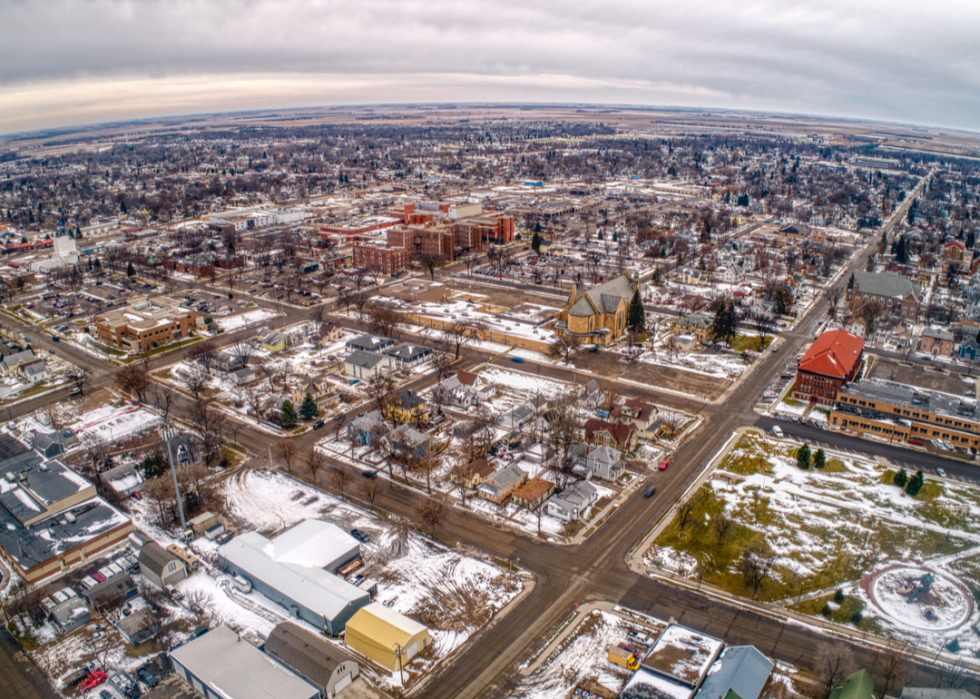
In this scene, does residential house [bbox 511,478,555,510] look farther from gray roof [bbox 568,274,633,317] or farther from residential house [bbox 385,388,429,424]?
gray roof [bbox 568,274,633,317]

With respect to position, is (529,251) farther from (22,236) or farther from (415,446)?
(22,236)

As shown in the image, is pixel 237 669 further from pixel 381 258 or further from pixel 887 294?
pixel 887 294

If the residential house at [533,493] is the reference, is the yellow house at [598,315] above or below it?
above

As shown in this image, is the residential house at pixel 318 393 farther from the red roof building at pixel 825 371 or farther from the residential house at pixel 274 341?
the red roof building at pixel 825 371

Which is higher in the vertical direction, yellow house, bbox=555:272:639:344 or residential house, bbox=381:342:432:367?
yellow house, bbox=555:272:639:344

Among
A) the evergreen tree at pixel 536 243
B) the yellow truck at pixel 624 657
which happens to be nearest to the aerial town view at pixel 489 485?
the yellow truck at pixel 624 657

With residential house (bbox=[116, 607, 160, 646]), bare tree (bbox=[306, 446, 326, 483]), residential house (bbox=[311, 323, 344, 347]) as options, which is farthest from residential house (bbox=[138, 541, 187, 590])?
residential house (bbox=[311, 323, 344, 347])

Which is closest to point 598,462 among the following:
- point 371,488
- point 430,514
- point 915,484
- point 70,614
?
point 430,514
